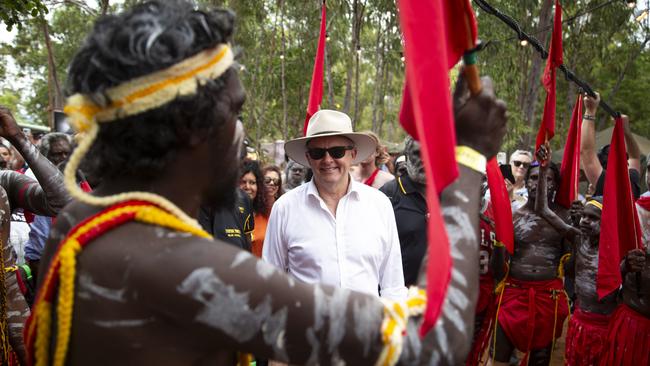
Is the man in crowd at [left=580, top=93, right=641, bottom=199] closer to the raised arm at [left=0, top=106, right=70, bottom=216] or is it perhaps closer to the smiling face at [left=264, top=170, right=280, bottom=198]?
the smiling face at [left=264, top=170, right=280, bottom=198]

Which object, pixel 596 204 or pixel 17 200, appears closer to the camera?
pixel 17 200

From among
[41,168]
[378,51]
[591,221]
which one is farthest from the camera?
[378,51]

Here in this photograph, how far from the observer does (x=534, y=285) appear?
17.9 feet

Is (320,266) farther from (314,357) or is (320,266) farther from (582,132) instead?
(582,132)

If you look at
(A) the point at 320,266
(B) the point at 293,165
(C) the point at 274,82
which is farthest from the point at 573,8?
(A) the point at 320,266

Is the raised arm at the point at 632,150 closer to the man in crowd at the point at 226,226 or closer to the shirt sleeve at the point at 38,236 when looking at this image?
the man in crowd at the point at 226,226

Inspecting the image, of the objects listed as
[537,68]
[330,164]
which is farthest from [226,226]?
[537,68]

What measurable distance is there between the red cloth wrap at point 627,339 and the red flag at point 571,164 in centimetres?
122

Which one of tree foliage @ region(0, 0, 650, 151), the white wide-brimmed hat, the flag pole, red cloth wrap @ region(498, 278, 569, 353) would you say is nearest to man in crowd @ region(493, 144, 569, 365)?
red cloth wrap @ region(498, 278, 569, 353)

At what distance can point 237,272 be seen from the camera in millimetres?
1257

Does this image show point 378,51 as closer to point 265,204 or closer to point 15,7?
point 265,204

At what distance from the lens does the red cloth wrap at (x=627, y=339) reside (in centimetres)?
446

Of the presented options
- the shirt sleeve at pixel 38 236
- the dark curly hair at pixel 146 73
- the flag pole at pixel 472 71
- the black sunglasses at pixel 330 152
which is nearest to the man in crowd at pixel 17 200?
the black sunglasses at pixel 330 152

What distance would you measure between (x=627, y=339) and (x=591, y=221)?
100cm
